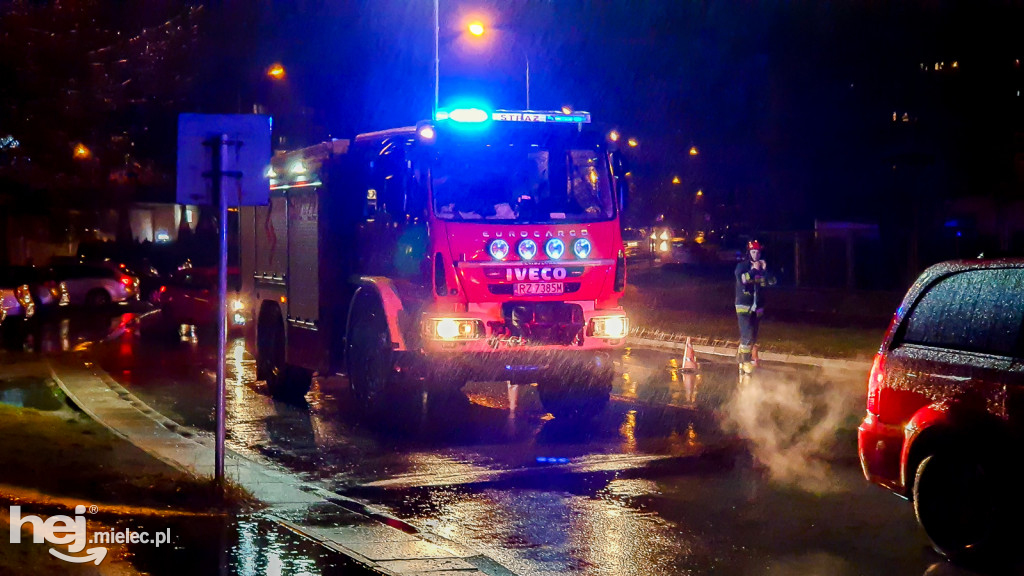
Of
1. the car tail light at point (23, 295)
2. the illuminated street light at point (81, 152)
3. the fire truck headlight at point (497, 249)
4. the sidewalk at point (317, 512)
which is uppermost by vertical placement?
the illuminated street light at point (81, 152)

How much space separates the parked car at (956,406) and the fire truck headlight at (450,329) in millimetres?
5054

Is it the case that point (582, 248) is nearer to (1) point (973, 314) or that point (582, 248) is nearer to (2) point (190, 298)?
(1) point (973, 314)

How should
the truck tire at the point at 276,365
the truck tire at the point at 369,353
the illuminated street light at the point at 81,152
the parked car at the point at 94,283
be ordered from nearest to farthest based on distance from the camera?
the truck tire at the point at 369,353, the truck tire at the point at 276,365, the illuminated street light at the point at 81,152, the parked car at the point at 94,283

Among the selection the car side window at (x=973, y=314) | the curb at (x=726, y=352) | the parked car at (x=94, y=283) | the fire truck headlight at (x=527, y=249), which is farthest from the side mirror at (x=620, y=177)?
the parked car at (x=94, y=283)

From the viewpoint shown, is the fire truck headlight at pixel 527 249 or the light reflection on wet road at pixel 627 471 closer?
the light reflection on wet road at pixel 627 471

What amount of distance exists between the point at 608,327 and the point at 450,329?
5.46 feet

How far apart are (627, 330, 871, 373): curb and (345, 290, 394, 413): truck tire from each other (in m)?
8.15

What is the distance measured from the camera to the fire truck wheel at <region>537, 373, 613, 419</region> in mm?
11981

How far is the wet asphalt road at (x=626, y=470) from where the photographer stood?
697 cm

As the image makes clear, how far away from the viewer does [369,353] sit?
12.5 meters

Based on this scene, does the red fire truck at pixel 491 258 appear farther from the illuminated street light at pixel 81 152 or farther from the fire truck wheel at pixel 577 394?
the illuminated street light at pixel 81 152

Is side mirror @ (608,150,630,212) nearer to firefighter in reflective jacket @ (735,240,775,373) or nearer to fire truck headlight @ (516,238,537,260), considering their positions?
fire truck headlight @ (516,238,537,260)

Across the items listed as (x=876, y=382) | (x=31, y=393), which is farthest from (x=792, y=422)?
(x=31, y=393)

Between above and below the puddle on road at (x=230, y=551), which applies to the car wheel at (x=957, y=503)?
Result: above
